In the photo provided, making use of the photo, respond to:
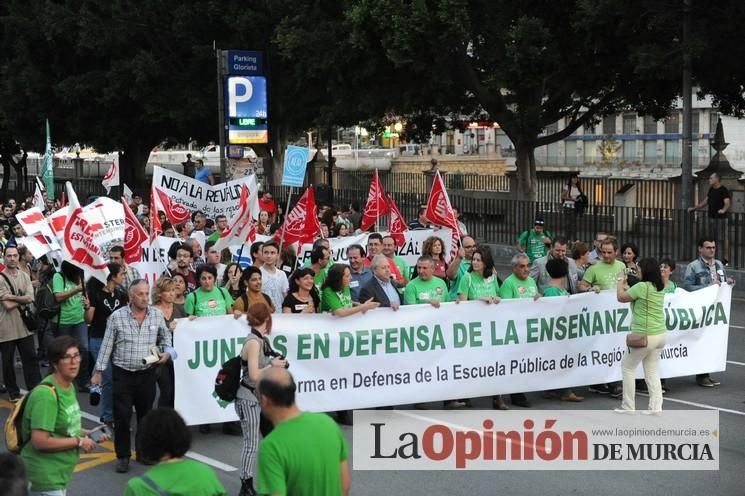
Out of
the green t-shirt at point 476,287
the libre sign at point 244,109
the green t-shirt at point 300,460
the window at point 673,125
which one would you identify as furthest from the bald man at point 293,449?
the window at point 673,125

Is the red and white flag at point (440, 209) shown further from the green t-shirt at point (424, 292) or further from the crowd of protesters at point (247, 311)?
the green t-shirt at point (424, 292)

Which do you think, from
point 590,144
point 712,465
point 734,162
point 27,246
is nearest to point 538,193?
point 27,246

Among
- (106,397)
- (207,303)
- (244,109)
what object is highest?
(244,109)

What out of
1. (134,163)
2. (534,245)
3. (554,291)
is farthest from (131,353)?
(134,163)

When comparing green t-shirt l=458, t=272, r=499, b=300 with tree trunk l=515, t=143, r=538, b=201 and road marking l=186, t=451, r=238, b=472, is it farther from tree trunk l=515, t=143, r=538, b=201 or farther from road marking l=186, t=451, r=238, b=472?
tree trunk l=515, t=143, r=538, b=201

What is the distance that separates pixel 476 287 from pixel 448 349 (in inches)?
27.4

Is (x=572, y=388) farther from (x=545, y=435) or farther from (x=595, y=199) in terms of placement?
(x=595, y=199)

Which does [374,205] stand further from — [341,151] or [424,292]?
[341,151]

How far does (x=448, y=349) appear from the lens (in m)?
10.7

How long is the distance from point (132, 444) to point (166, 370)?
68cm

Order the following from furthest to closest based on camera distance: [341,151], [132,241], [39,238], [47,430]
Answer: [341,151]
[39,238]
[132,241]
[47,430]

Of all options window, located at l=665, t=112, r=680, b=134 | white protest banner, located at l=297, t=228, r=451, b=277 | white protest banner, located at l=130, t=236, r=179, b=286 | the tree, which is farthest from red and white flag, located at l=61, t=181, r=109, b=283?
window, located at l=665, t=112, r=680, b=134

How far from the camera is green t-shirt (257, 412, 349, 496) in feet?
16.3

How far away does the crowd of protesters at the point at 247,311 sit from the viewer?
237 inches
